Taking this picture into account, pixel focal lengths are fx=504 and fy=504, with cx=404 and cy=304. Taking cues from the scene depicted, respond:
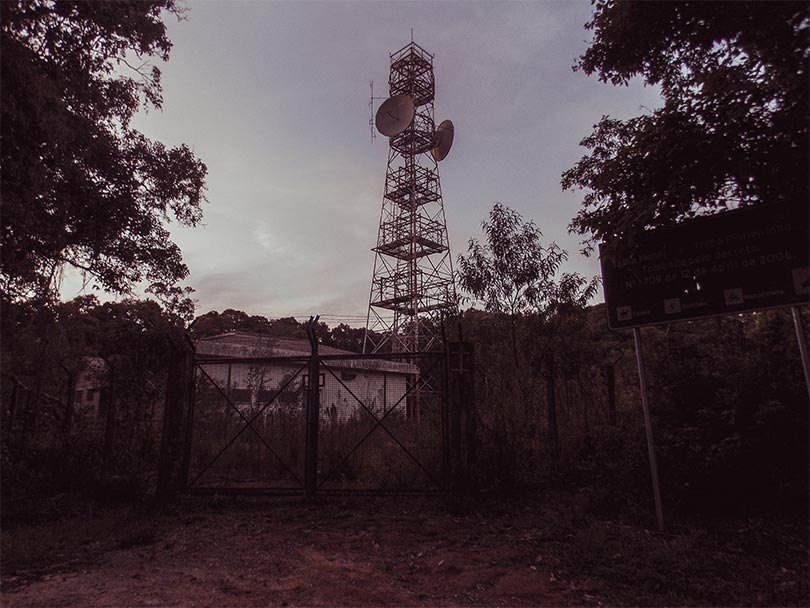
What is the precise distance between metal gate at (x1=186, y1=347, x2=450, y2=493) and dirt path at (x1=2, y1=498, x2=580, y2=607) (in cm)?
67

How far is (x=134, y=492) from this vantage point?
7.64m

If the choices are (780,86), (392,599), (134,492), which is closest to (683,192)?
(780,86)

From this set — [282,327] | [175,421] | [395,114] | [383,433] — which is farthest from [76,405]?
[282,327]

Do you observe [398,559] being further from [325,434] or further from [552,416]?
[552,416]

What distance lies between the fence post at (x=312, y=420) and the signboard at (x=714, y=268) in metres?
4.16

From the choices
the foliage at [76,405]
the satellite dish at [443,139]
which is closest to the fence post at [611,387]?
the foliage at [76,405]

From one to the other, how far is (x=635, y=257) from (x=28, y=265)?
8276mm

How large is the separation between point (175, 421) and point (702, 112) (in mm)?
7536

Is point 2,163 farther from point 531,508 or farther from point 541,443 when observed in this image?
point 541,443

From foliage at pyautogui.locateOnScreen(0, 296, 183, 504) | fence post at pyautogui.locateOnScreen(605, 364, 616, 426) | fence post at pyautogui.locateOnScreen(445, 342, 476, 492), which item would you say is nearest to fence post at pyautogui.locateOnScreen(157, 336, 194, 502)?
foliage at pyautogui.locateOnScreen(0, 296, 183, 504)

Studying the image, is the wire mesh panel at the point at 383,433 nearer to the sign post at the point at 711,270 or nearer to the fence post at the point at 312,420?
the fence post at the point at 312,420

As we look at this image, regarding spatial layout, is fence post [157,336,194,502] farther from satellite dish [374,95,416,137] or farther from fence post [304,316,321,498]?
satellite dish [374,95,416,137]

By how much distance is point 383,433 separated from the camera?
8.12m

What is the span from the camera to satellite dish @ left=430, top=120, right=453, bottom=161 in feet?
61.7
